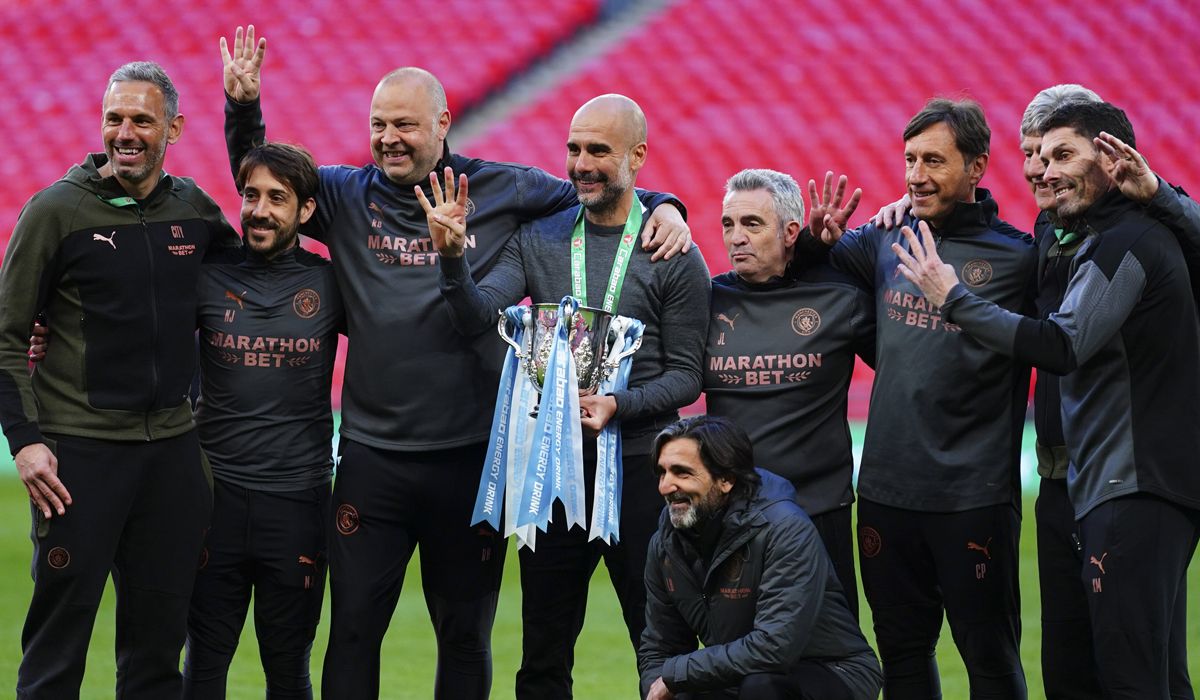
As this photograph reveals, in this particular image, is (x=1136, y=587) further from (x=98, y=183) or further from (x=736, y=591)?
(x=98, y=183)

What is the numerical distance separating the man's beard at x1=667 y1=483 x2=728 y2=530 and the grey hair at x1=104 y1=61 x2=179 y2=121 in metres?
1.85

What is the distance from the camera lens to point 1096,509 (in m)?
3.70

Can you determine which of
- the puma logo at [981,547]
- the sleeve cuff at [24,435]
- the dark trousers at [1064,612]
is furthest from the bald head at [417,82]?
the dark trousers at [1064,612]

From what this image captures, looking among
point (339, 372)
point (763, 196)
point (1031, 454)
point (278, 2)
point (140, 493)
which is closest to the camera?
point (140, 493)

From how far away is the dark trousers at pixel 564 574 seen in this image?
166 inches

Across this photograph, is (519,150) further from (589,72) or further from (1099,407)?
(1099,407)

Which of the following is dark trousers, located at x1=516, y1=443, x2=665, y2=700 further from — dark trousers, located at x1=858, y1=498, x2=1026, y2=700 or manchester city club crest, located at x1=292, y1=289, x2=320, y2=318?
manchester city club crest, located at x1=292, y1=289, x2=320, y2=318

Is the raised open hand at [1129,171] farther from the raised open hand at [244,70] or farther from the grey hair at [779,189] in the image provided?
the raised open hand at [244,70]

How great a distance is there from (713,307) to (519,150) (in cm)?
767

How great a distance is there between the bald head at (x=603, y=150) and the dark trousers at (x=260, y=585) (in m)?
1.24

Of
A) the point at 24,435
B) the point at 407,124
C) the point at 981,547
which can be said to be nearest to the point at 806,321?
the point at 981,547

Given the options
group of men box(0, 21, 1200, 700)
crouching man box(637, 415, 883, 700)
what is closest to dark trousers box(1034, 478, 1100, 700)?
group of men box(0, 21, 1200, 700)

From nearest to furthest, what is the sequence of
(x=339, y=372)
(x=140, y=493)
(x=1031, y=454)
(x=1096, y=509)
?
(x=1096, y=509) → (x=140, y=493) → (x=1031, y=454) → (x=339, y=372)

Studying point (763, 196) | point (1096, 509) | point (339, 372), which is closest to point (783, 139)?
point (339, 372)
